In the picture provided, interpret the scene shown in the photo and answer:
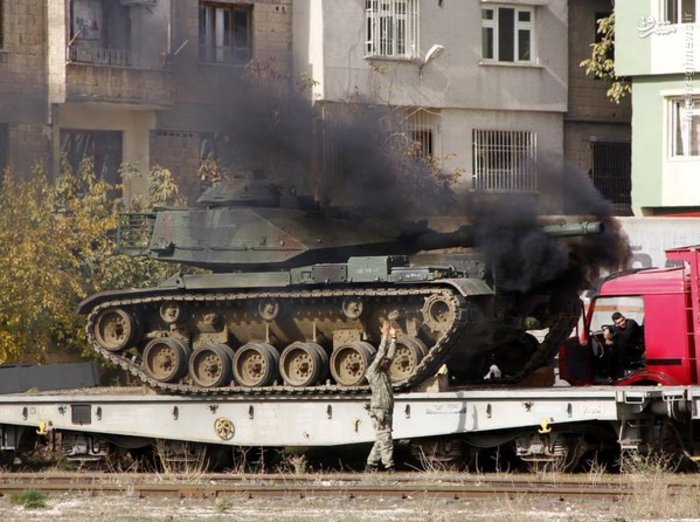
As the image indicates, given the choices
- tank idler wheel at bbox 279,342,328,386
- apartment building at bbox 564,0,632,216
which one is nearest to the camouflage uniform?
tank idler wheel at bbox 279,342,328,386

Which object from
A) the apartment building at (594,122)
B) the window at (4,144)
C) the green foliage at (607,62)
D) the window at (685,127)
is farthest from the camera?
the apartment building at (594,122)

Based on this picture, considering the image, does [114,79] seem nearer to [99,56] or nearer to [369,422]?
[99,56]

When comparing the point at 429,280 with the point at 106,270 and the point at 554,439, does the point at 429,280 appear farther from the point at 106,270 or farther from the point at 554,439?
the point at 106,270

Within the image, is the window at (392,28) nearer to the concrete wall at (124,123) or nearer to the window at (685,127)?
the concrete wall at (124,123)

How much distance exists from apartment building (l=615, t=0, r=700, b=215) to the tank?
58.7 ft

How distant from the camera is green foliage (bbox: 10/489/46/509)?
18625 mm

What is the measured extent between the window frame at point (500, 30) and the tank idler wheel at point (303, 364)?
2198cm

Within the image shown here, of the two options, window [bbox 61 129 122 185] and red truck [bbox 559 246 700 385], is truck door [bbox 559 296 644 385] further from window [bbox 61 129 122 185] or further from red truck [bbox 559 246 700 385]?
window [bbox 61 129 122 185]

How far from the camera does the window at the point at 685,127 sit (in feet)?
135

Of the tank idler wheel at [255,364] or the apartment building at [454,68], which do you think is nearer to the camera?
the tank idler wheel at [255,364]

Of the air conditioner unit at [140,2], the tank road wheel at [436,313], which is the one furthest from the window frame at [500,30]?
the tank road wheel at [436,313]

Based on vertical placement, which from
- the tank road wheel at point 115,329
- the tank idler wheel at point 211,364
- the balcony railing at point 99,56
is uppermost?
the balcony railing at point 99,56

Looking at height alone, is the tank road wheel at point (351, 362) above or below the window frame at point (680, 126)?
below

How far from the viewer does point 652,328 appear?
22.2 meters
